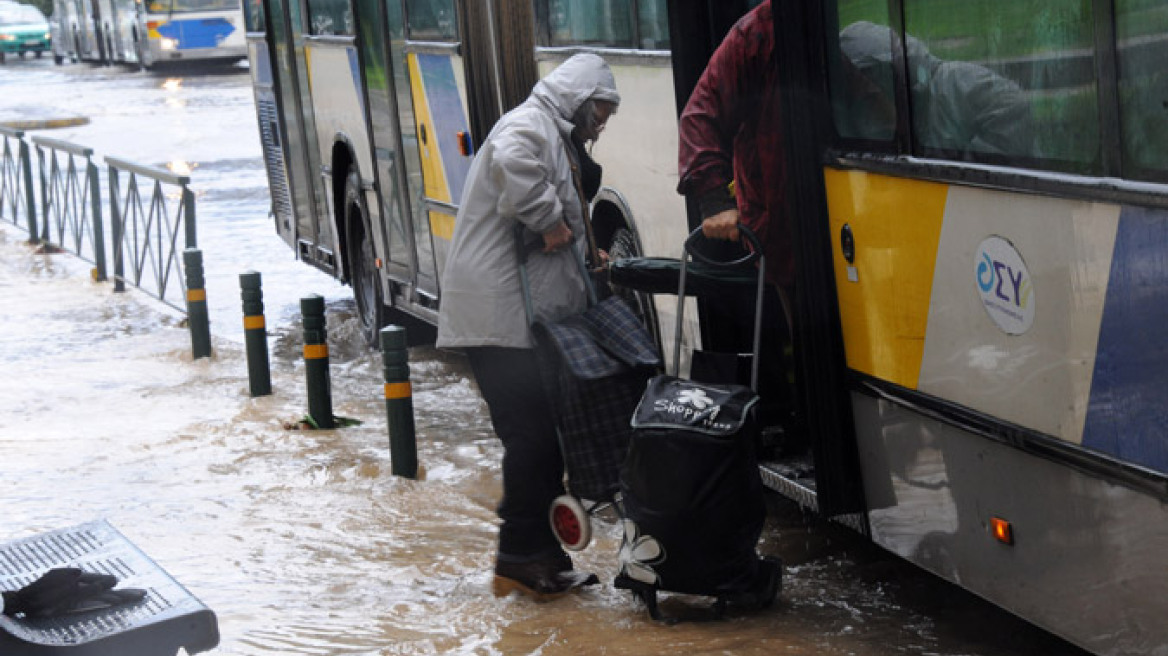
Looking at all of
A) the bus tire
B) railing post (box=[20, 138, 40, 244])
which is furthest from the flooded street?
the bus tire

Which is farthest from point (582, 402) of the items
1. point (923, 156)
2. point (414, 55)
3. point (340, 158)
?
point (340, 158)

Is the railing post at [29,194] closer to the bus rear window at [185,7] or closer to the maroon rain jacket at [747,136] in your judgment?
the maroon rain jacket at [747,136]

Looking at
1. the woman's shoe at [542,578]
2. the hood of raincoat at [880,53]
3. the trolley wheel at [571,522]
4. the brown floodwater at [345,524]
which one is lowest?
the brown floodwater at [345,524]

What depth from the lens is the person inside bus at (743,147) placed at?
531 centimetres

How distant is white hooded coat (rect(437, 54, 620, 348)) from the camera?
554cm

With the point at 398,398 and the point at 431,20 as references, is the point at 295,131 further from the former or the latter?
the point at 398,398

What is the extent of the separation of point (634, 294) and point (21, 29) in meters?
54.6

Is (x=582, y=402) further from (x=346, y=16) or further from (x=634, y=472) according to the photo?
(x=346, y=16)

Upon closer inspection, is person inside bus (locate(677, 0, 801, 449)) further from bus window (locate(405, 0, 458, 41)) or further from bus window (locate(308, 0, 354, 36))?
bus window (locate(308, 0, 354, 36))

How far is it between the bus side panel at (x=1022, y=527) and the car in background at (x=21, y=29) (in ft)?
185

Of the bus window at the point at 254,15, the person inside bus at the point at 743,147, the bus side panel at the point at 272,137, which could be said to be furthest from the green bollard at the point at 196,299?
the person inside bus at the point at 743,147

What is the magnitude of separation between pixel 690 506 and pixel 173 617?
5.99ft

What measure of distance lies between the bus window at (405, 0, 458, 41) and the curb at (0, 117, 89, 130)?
2124 cm

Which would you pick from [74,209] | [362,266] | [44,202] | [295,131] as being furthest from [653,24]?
[44,202]
